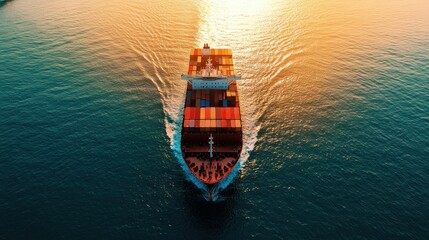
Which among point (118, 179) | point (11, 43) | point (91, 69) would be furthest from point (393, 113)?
point (11, 43)

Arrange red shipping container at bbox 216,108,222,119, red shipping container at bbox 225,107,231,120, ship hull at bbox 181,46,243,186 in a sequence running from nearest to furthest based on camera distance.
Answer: ship hull at bbox 181,46,243,186
red shipping container at bbox 225,107,231,120
red shipping container at bbox 216,108,222,119

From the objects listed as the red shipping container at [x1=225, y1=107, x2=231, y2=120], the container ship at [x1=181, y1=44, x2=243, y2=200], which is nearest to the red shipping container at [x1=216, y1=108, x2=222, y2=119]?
the container ship at [x1=181, y1=44, x2=243, y2=200]

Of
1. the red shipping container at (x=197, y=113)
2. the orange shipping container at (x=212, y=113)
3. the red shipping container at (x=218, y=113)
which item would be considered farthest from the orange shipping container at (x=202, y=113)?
the red shipping container at (x=218, y=113)

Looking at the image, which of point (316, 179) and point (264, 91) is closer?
point (316, 179)

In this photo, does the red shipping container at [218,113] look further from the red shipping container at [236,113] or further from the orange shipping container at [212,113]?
the red shipping container at [236,113]

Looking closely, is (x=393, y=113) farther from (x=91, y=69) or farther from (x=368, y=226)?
(x=91, y=69)

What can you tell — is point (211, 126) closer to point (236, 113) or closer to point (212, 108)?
point (212, 108)

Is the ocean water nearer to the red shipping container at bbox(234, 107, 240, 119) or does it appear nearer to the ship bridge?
the red shipping container at bbox(234, 107, 240, 119)
